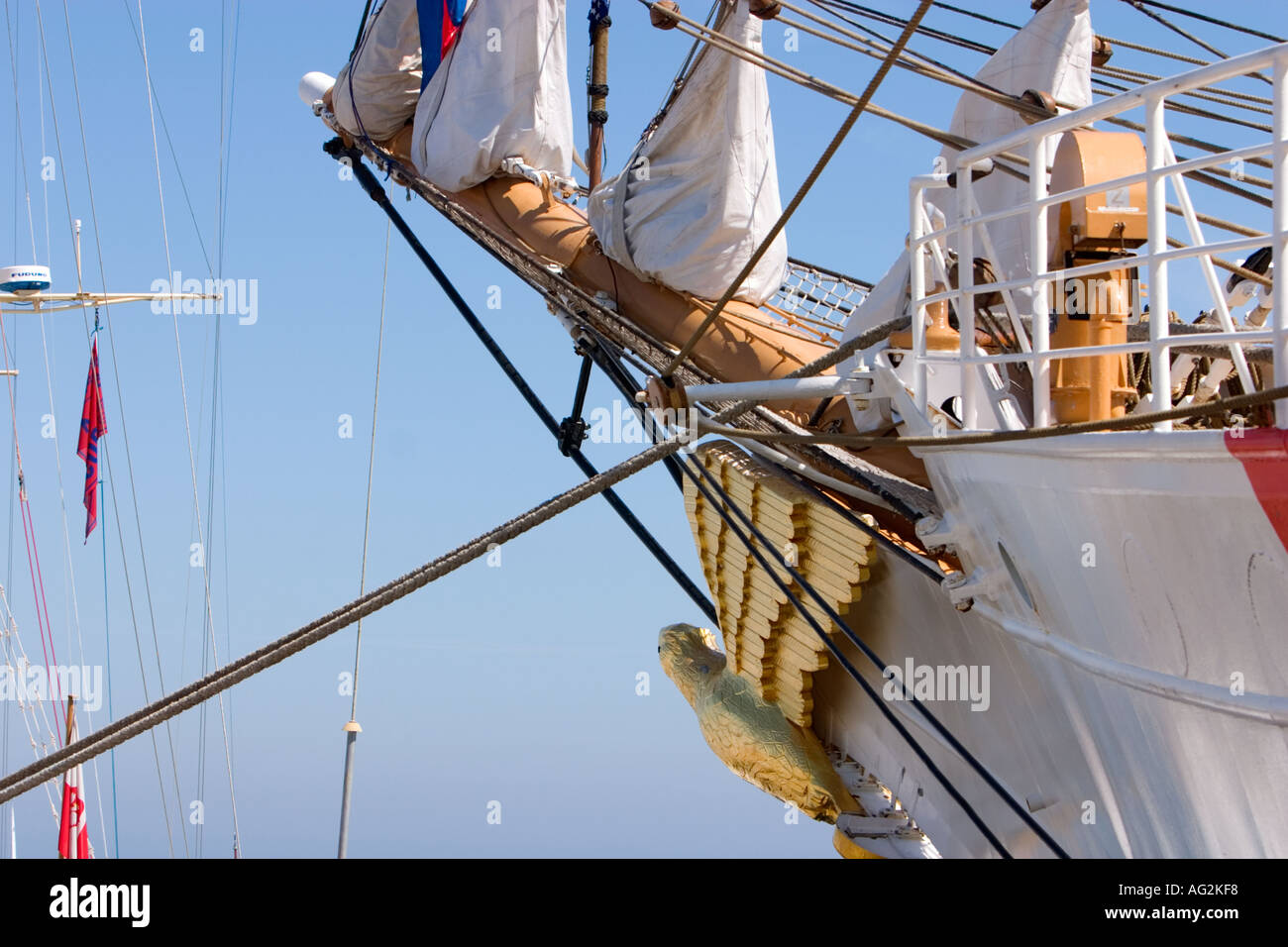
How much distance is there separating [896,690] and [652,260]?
284 centimetres

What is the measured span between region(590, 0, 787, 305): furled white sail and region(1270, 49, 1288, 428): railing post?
4.16m

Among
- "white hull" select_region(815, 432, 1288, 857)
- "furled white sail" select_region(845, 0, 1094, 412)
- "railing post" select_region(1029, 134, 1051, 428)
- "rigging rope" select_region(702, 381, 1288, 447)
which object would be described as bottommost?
"white hull" select_region(815, 432, 1288, 857)

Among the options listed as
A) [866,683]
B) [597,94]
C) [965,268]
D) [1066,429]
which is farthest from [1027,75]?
[1066,429]

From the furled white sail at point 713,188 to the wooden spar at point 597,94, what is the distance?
1.81 m

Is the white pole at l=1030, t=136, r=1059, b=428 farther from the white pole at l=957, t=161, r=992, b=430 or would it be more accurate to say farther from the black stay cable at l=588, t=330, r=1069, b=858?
the black stay cable at l=588, t=330, r=1069, b=858

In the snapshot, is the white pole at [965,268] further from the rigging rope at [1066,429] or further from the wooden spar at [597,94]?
the wooden spar at [597,94]

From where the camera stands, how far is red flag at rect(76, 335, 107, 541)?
18172 mm

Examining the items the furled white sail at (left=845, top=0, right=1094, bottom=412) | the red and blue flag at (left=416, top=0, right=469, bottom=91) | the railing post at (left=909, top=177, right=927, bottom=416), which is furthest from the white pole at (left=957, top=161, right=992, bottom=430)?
the red and blue flag at (left=416, top=0, right=469, bottom=91)

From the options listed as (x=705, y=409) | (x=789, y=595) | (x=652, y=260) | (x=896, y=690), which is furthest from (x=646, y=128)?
(x=896, y=690)

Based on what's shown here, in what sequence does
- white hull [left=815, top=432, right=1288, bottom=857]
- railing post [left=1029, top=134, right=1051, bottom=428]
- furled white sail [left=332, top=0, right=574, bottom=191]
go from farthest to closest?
furled white sail [left=332, top=0, right=574, bottom=191] → railing post [left=1029, top=134, right=1051, bottom=428] → white hull [left=815, top=432, right=1288, bottom=857]

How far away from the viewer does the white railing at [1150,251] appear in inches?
172

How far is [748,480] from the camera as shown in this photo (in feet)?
25.7

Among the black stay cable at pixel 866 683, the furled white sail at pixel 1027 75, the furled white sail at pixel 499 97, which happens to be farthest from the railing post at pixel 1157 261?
the furled white sail at pixel 499 97

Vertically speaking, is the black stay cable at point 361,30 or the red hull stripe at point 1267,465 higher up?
the black stay cable at point 361,30
